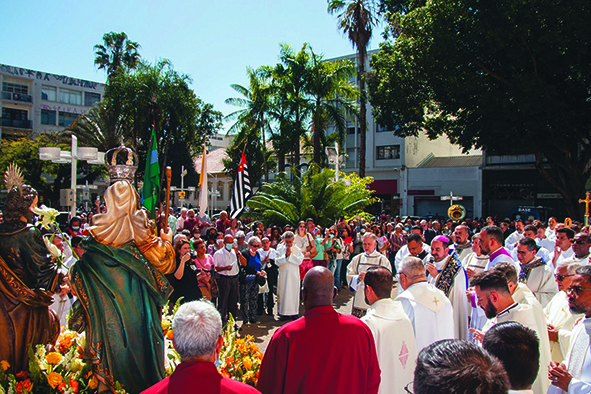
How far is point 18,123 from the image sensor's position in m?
46.4

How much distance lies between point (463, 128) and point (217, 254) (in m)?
20.6

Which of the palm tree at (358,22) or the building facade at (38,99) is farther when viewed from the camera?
the building facade at (38,99)

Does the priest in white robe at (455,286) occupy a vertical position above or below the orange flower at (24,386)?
above

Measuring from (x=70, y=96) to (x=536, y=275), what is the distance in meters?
55.9

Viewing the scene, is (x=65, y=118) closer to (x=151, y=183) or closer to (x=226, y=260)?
(x=226, y=260)

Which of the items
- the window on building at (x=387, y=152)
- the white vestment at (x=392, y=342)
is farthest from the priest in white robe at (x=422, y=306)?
the window on building at (x=387, y=152)

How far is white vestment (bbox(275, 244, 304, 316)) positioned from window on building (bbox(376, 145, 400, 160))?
30.0 metres

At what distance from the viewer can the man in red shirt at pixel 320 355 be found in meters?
2.95

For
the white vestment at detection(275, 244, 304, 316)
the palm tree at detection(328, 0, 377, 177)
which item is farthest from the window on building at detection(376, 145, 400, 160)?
the white vestment at detection(275, 244, 304, 316)

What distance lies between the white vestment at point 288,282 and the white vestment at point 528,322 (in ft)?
19.8

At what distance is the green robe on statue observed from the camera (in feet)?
11.5

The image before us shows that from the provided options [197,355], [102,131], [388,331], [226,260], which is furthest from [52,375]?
[102,131]

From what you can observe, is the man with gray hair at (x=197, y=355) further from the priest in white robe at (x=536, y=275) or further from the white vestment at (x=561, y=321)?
the priest in white robe at (x=536, y=275)

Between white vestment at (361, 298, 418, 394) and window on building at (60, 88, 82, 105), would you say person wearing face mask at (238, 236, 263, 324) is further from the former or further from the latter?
window on building at (60, 88, 82, 105)
